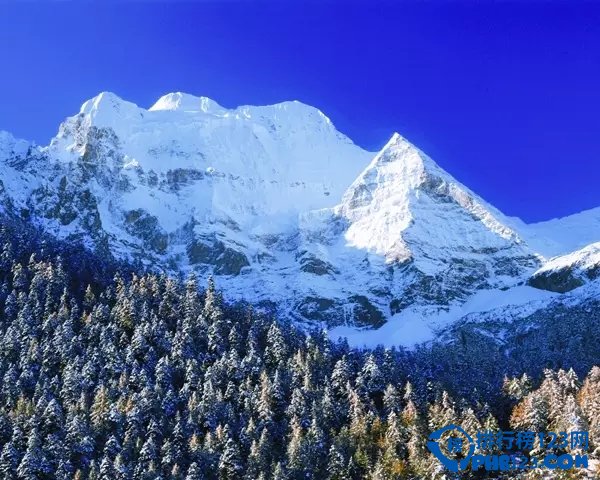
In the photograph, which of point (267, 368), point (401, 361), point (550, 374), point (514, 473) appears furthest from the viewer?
point (401, 361)

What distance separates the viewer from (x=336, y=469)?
4240 inches

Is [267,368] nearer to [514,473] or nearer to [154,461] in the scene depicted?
[154,461]

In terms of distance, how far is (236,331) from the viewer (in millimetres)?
155375

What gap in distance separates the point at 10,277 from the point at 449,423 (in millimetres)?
113100

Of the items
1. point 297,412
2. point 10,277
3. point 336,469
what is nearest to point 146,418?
point 297,412

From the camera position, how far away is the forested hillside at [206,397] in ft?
359

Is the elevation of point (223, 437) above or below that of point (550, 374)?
below

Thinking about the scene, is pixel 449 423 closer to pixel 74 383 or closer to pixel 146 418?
pixel 146 418

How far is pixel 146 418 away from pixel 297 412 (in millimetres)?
25115

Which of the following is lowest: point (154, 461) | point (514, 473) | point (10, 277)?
point (514, 473)

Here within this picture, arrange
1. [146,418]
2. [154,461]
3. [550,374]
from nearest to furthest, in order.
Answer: [154,461] < [146,418] < [550,374]

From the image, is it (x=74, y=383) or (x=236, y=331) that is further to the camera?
(x=236, y=331)

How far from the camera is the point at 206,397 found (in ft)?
413

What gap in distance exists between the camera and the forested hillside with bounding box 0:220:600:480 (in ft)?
359
